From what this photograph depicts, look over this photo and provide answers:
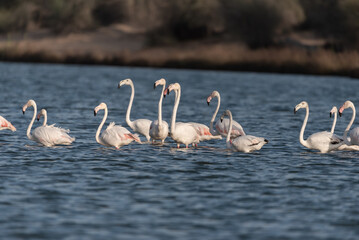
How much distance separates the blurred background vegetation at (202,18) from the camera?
148 feet

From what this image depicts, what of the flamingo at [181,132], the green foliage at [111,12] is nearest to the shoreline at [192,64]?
the flamingo at [181,132]

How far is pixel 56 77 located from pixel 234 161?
28.0 meters

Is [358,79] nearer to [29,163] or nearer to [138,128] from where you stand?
[138,128]

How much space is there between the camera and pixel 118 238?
7941mm

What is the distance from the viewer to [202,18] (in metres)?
56.2

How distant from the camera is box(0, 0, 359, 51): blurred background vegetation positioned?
45250 millimetres

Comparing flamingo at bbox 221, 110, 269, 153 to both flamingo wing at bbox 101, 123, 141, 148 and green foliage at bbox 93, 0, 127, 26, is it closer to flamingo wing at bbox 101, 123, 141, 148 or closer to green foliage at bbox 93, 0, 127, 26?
flamingo wing at bbox 101, 123, 141, 148

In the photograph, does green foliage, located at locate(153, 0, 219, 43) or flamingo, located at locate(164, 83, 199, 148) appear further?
green foliage, located at locate(153, 0, 219, 43)

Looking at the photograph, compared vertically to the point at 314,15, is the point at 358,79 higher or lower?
lower

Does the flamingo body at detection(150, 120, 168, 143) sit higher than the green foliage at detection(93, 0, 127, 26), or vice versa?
the green foliage at detection(93, 0, 127, 26)

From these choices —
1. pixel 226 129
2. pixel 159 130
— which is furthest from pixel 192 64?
pixel 159 130

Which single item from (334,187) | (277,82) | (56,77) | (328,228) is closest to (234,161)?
(334,187)

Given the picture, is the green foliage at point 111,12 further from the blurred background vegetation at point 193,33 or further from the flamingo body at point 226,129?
the flamingo body at point 226,129

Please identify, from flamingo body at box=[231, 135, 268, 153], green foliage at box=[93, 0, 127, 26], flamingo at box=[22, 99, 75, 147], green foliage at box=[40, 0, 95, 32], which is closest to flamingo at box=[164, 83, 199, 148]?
flamingo body at box=[231, 135, 268, 153]
